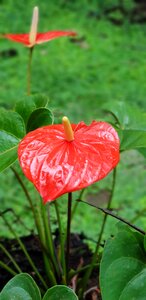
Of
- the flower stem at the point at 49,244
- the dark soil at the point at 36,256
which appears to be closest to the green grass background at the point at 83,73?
the dark soil at the point at 36,256

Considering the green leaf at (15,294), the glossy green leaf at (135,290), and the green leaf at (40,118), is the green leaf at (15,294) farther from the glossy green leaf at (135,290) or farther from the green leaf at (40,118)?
the green leaf at (40,118)

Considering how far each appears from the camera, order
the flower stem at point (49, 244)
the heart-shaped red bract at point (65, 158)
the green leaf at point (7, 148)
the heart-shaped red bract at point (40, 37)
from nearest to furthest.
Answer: the heart-shaped red bract at point (65, 158)
the green leaf at point (7, 148)
the flower stem at point (49, 244)
the heart-shaped red bract at point (40, 37)

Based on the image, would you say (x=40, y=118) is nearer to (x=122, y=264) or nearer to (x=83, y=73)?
(x=122, y=264)

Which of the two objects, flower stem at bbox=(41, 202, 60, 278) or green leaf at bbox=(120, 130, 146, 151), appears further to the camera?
flower stem at bbox=(41, 202, 60, 278)

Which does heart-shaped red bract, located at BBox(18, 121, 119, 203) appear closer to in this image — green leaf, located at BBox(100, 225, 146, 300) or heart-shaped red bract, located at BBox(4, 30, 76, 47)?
green leaf, located at BBox(100, 225, 146, 300)

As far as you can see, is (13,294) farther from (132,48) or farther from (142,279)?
(132,48)

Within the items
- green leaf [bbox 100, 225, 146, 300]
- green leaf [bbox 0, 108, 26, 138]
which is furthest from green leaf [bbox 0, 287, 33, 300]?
green leaf [bbox 0, 108, 26, 138]
